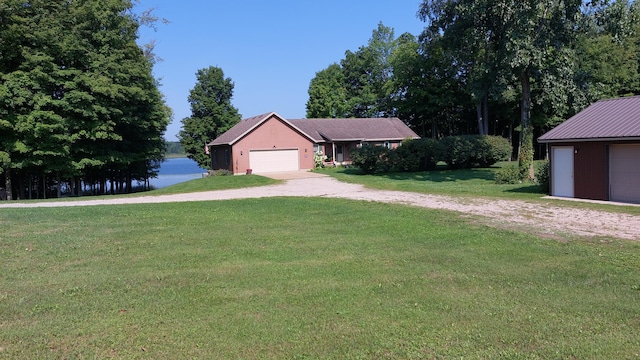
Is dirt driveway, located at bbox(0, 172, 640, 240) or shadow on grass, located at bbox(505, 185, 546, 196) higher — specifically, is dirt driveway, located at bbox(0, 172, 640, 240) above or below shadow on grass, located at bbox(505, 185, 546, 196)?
below

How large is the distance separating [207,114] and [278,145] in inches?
1075

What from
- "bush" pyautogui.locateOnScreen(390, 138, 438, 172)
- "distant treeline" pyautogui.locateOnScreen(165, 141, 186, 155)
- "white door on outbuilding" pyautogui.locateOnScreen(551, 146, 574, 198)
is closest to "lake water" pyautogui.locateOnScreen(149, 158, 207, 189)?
"distant treeline" pyautogui.locateOnScreen(165, 141, 186, 155)

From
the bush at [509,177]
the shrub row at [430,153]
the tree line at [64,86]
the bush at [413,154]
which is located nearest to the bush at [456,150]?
the shrub row at [430,153]

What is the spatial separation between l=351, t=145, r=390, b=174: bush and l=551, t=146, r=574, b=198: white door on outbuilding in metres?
15.2

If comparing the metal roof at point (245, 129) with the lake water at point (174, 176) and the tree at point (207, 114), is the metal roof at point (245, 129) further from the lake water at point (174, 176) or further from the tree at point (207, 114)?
the tree at point (207, 114)

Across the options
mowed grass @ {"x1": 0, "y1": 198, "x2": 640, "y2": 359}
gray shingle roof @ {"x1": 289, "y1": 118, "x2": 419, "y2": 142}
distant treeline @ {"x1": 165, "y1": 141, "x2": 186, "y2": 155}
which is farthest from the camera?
distant treeline @ {"x1": 165, "y1": 141, "x2": 186, "y2": 155}

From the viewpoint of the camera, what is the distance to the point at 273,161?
38312mm

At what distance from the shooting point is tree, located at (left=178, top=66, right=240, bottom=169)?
60.4m

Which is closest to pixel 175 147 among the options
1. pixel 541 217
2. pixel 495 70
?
pixel 495 70

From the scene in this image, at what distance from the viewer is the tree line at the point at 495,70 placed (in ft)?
72.2

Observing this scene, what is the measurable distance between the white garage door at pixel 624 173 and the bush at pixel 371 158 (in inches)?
680

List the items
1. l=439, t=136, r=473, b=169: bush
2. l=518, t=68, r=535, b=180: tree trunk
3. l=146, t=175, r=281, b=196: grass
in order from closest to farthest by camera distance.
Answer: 1. l=518, t=68, r=535, b=180: tree trunk
2. l=146, t=175, r=281, b=196: grass
3. l=439, t=136, r=473, b=169: bush

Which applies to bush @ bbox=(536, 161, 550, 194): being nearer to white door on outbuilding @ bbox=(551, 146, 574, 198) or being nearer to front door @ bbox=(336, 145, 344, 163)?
white door on outbuilding @ bbox=(551, 146, 574, 198)

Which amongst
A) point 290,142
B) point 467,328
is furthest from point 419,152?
point 467,328
